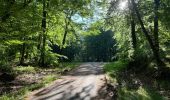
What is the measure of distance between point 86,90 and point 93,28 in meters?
27.1

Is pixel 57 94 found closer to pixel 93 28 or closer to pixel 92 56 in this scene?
pixel 93 28

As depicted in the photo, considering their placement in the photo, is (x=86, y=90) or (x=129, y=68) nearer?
(x=86, y=90)

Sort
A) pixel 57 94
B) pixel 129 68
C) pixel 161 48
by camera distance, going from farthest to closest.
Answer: pixel 129 68
pixel 161 48
pixel 57 94

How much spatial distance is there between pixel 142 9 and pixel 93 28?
19220 mm

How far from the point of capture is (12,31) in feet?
56.8

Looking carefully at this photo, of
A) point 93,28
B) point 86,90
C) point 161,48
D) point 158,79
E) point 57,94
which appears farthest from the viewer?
point 93,28

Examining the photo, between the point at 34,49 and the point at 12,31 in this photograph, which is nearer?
the point at 12,31

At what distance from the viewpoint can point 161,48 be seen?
3006 centimetres

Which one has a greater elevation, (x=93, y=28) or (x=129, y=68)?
(x=93, y=28)

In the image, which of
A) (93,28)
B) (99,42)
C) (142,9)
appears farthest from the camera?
(99,42)

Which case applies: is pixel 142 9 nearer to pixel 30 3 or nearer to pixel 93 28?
pixel 30 3

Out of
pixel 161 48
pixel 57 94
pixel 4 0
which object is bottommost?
pixel 57 94

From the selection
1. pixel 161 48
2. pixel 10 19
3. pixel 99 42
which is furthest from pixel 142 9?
pixel 99 42

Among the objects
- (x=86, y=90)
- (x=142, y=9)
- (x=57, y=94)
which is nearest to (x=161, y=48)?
(x=142, y=9)
